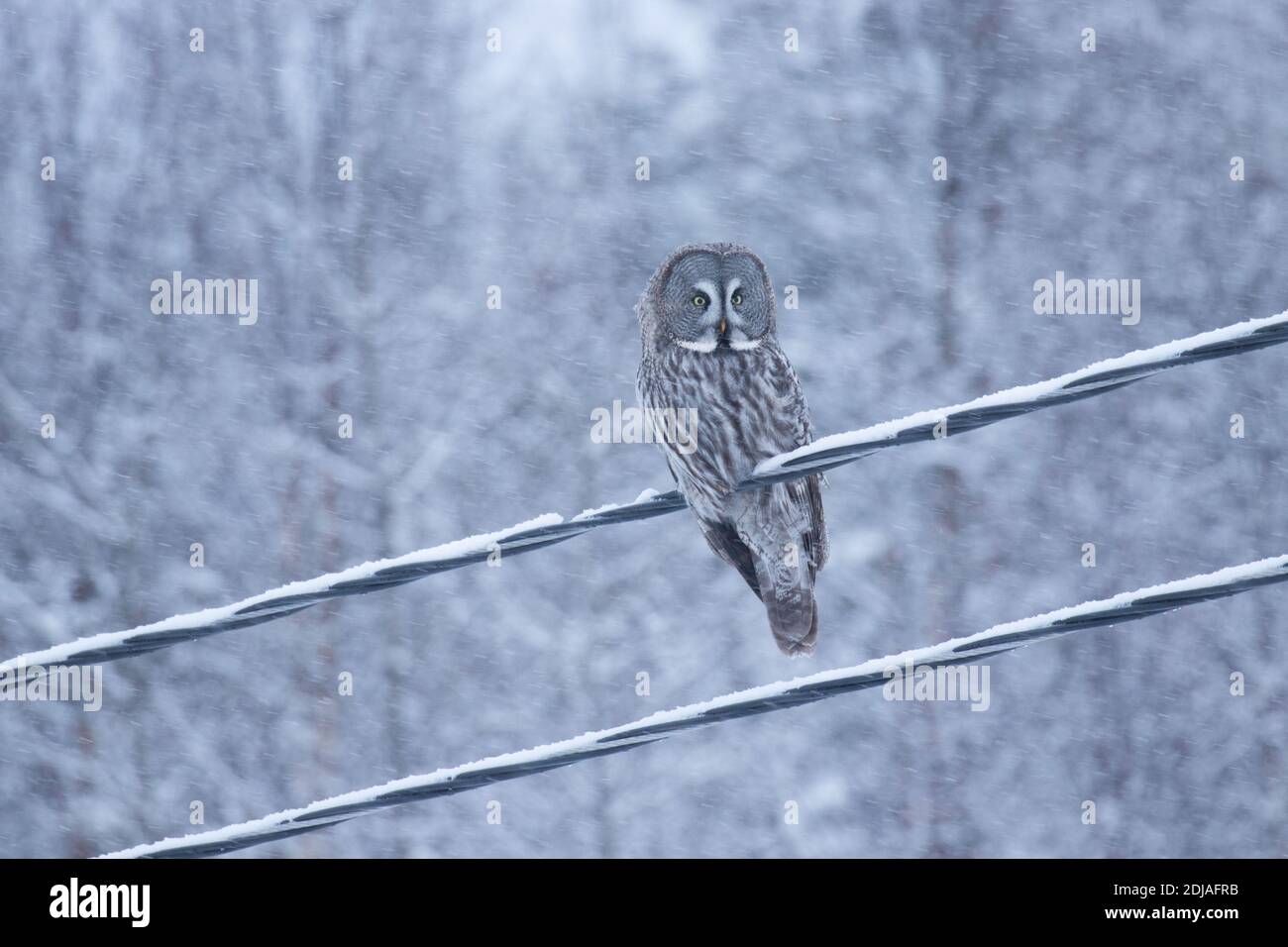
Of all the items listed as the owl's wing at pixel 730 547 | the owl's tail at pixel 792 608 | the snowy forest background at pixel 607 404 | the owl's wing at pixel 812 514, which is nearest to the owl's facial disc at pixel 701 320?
the owl's wing at pixel 812 514

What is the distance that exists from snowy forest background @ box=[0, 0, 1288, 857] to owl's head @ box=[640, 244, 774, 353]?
2.62 metres

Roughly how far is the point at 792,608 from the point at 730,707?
1.95m

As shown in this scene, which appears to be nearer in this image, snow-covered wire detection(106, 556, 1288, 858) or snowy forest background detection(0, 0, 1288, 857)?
snow-covered wire detection(106, 556, 1288, 858)

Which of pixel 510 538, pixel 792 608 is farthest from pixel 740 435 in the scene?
pixel 510 538

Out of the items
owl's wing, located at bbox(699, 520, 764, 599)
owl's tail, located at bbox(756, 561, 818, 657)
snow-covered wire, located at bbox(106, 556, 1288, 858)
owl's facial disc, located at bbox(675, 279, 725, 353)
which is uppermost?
owl's facial disc, located at bbox(675, 279, 725, 353)

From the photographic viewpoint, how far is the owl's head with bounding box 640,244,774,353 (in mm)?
4043

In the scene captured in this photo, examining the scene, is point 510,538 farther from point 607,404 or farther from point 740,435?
point 607,404

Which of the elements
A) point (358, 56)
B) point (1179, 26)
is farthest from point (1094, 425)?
point (358, 56)

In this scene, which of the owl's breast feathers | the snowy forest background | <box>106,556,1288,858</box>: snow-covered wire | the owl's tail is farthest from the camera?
the snowy forest background

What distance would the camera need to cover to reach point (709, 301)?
408cm

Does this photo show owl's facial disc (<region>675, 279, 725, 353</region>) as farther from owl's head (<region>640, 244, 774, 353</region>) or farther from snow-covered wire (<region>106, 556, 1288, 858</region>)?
snow-covered wire (<region>106, 556, 1288, 858</region>)

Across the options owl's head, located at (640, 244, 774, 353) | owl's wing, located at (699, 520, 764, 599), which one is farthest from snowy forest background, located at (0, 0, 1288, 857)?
owl's head, located at (640, 244, 774, 353)

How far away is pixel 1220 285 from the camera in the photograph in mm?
7316

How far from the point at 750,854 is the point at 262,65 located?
5.44m
